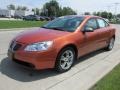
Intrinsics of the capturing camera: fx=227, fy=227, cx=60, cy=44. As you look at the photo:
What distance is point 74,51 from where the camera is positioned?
251 inches

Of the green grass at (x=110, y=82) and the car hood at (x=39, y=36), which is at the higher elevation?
the car hood at (x=39, y=36)

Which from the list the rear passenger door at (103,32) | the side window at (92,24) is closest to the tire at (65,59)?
the side window at (92,24)

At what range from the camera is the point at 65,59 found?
20.0ft

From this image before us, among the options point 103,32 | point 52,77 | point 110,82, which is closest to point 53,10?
point 103,32

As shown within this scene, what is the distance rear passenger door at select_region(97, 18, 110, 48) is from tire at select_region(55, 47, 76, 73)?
78.3 inches

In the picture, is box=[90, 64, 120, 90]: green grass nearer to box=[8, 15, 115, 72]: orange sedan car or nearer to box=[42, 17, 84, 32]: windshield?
box=[8, 15, 115, 72]: orange sedan car

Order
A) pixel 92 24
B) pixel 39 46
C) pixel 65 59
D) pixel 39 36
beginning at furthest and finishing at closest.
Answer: pixel 92 24 < pixel 65 59 < pixel 39 36 < pixel 39 46

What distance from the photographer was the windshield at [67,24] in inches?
265

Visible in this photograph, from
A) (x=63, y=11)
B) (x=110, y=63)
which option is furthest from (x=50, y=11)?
(x=110, y=63)

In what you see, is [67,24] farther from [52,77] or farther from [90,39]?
[52,77]

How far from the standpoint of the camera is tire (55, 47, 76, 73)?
5817mm

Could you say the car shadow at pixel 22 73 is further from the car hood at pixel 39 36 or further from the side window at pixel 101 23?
the side window at pixel 101 23

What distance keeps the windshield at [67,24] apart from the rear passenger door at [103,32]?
1117mm

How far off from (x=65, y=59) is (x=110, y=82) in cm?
138
